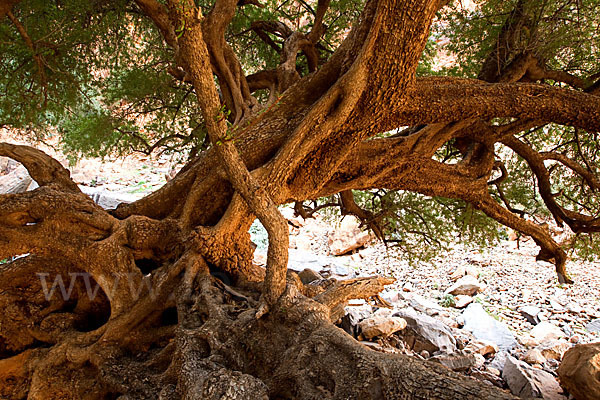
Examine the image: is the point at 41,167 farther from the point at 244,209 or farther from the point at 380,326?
the point at 380,326

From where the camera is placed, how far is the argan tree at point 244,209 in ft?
7.71

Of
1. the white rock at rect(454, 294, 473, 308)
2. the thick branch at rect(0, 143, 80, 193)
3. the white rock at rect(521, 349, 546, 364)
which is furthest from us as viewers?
the white rock at rect(454, 294, 473, 308)

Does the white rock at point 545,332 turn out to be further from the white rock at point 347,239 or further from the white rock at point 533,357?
the white rock at point 347,239

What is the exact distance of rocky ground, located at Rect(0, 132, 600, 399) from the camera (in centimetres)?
484

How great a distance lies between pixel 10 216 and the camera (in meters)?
3.16

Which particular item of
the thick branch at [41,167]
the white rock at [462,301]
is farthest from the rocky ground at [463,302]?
the thick branch at [41,167]

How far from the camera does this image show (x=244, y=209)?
3611 millimetres

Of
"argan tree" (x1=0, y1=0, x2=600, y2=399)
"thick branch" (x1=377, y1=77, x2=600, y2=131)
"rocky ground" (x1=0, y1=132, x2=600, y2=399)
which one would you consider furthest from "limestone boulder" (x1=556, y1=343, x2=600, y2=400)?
"thick branch" (x1=377, y1=77, x2=600, y2=131)

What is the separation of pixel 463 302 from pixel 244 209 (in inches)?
284

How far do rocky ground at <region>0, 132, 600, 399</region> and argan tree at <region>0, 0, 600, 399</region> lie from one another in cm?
157

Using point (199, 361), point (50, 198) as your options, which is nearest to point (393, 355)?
point (199, 361)

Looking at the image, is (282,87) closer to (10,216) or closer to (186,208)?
(186,208)

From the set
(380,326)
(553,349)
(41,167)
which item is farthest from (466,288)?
(41,167)

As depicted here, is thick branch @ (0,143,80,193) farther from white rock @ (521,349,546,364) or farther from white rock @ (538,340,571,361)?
white rock @ (538,340,571,361)
